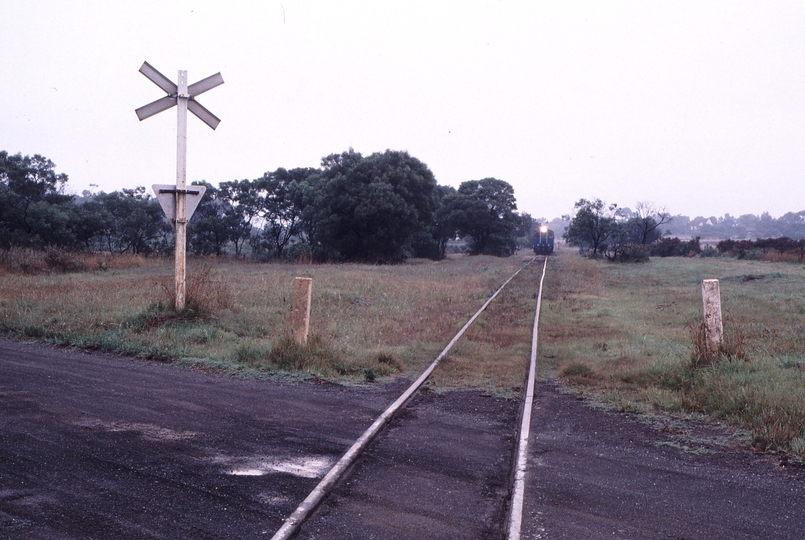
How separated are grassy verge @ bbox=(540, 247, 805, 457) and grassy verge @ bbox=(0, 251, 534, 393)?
103cm

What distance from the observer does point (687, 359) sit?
8086mm

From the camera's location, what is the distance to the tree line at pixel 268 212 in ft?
120

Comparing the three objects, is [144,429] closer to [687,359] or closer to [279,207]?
[687,359]

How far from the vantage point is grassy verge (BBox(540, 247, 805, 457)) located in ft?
20.2

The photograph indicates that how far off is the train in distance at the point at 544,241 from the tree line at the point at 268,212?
66.7 feet

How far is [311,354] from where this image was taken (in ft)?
27.7

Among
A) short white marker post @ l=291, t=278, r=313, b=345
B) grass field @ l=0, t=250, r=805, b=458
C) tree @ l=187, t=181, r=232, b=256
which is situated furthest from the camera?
tree @ l=187, t=181, r=232, b=256

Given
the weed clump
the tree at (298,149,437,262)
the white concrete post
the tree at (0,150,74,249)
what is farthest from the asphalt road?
the tree at (298,149,437,262)

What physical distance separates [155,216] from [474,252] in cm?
3572

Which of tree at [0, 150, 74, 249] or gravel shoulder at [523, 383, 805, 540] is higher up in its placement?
tree at [0, 150, 74, 249]

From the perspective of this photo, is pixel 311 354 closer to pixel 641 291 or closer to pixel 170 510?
pixel 170 510

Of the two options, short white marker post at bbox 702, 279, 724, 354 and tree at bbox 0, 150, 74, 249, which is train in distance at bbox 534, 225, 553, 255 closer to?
tree at bbox 0, 150, 74, 249

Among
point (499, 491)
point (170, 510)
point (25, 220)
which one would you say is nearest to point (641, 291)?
point (499, 491)

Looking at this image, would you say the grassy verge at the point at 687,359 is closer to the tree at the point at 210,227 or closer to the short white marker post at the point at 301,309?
the short white marker post at the point at 301,309
